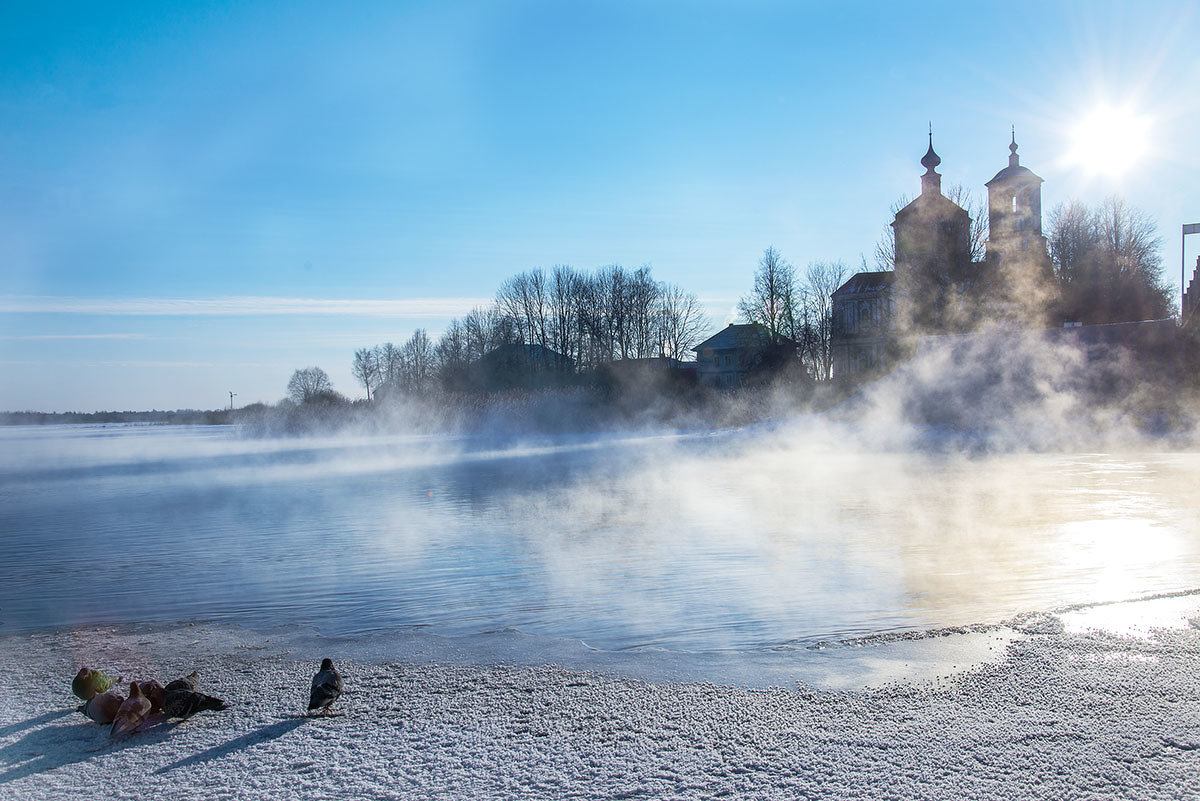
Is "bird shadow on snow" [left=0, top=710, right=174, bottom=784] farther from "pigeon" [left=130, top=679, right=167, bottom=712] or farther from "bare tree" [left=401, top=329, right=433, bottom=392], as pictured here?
"bare tree" [left=401, top=329, right=433, bottom=392]

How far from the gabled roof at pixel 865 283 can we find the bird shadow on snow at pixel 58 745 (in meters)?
46.9

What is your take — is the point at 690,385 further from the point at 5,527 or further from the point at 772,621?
the point at 772,621

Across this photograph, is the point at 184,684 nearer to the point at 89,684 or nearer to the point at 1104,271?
the point at 89,684

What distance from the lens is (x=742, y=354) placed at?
172 ft

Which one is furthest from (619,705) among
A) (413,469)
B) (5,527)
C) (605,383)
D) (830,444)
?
(605,383)

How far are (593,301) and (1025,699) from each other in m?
59.9

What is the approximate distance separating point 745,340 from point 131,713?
49.7m

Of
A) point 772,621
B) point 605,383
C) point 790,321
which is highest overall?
point 790,321

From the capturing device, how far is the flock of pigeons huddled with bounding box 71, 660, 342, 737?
3641 millimetres

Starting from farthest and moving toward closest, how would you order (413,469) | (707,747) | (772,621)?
(413,469) < (772,621) < (707,747)

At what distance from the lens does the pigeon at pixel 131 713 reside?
3.60 m

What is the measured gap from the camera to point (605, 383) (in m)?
44.2

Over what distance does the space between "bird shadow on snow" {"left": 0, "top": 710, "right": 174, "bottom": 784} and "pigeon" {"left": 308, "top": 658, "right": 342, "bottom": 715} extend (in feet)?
2.01

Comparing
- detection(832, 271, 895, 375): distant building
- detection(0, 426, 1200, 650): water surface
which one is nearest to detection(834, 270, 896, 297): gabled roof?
detection(832, 271, 895, 375): distant building
